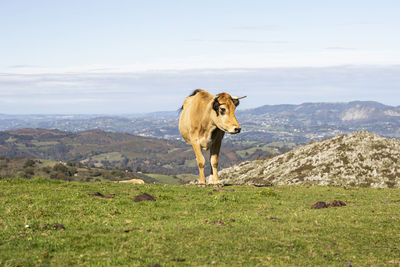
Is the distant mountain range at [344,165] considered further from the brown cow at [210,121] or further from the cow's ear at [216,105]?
the cow's ear at [216,105]

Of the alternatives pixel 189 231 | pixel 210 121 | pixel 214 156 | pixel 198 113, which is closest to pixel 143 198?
pixel 189 231

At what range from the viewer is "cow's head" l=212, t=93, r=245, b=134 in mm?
20672

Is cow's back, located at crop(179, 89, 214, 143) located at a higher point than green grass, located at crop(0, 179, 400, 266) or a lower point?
higher

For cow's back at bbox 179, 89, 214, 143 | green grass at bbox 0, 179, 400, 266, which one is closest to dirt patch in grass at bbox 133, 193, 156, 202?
green grass at bbox 0, 179, 400, 266

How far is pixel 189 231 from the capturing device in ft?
41.8

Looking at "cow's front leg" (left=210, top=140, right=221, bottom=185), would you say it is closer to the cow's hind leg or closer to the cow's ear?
the cow's hind leg

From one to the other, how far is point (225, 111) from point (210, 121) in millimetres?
1519

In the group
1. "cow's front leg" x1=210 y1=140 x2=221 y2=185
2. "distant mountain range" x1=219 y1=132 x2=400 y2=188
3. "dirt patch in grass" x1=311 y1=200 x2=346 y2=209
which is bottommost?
"distant mountain range" x1=219 y1=132 x2=400 y2=188

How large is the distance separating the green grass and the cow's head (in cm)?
383

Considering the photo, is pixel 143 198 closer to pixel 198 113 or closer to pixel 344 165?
pixel 198 113

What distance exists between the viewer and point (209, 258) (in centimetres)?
1031

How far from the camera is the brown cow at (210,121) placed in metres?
20.9

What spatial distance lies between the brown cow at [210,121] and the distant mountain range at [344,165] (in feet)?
78.8

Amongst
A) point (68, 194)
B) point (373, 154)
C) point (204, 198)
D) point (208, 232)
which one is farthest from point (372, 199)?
point (373, 154)
